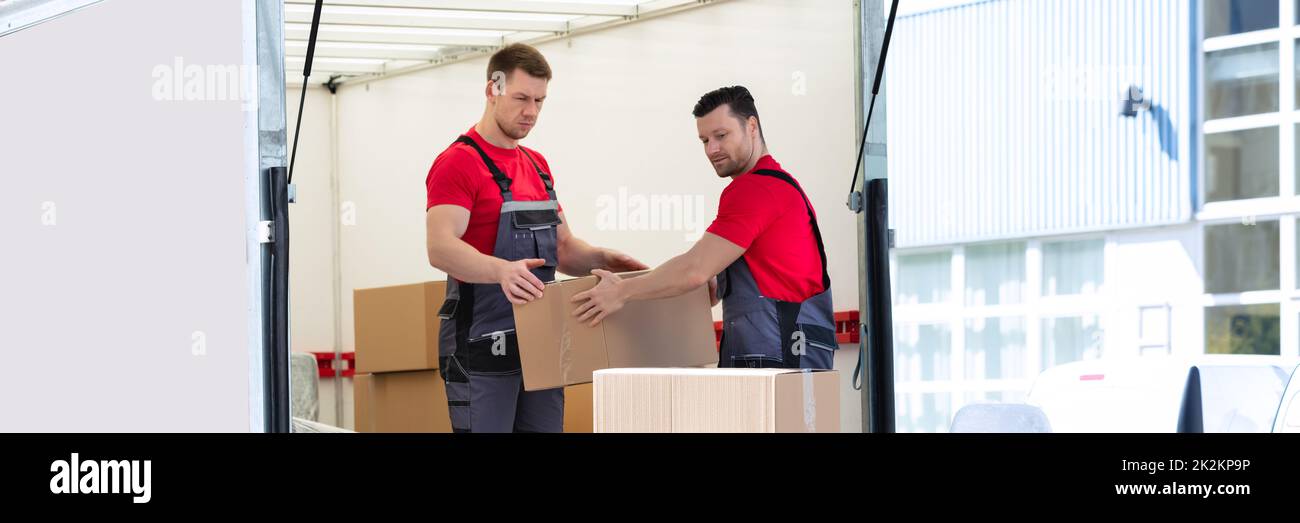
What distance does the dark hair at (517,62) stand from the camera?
3691 millimetres

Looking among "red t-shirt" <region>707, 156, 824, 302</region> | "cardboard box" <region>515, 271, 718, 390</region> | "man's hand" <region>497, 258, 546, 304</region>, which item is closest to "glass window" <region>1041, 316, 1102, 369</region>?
"red t-shirt" <region>707, 156, 824, 302</region>

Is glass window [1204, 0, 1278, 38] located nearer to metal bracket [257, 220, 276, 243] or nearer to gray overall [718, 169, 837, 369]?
gray overall [718, 169, 837, 369]

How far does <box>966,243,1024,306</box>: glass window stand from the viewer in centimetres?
784

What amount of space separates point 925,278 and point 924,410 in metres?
0.87

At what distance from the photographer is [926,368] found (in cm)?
807

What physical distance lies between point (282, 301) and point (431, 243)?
17.5 inches

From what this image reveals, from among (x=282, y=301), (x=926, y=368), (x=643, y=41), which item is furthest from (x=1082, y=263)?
(x=282, y=301)

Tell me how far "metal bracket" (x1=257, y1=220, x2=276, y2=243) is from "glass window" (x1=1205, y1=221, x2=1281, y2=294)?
18.5 ft

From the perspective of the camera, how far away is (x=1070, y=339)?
7.52 m

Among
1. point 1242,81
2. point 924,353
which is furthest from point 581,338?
point 1242,81

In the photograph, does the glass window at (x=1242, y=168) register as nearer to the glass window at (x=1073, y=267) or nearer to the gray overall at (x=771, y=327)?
the glass window at (x=1073, y=267)

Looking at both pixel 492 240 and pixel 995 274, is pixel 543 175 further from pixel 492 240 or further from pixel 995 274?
pixel 995 274

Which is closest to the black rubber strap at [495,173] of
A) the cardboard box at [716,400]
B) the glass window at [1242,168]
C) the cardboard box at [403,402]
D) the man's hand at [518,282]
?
the man's hand at [518,282]
